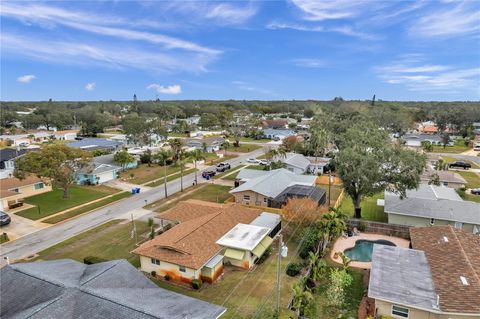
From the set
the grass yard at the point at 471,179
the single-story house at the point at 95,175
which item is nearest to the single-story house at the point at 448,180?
the grass yard at the point at 471,179

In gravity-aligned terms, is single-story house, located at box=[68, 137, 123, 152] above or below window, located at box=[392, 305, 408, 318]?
above

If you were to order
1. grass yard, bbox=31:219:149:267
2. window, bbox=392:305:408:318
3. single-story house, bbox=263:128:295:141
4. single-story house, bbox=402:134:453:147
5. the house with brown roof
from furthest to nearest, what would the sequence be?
single-story house, bbox=263:128:295:141
single-story house, bbox=402:134:453:147
grass yard, bbox=31:219:149:267
the house with brown roof
window, bbox=392:305:408:318

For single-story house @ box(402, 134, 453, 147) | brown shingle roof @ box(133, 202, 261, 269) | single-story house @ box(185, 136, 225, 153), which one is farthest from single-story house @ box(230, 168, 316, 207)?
single-story house @ box(402, 134, 453, 147)

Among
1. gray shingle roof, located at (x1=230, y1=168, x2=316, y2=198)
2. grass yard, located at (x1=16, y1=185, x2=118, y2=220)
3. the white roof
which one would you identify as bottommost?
grass yard, located at (x1=16, y1=185, x2=118, y2=220)

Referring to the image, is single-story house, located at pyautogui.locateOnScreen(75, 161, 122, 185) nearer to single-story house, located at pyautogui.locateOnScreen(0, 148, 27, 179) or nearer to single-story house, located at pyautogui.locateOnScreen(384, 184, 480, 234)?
single-story house, located at pyautogui.locateOnScreen(0, 148, 27, 179)

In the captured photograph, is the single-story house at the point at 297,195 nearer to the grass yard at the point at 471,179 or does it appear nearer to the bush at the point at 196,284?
the bush at the point at 196,284

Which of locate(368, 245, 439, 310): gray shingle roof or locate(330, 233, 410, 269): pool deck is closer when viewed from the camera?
locate(368, 245, 439, 310): gray shingle roof

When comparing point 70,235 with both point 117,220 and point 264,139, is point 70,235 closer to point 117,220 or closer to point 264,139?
point 117,220
